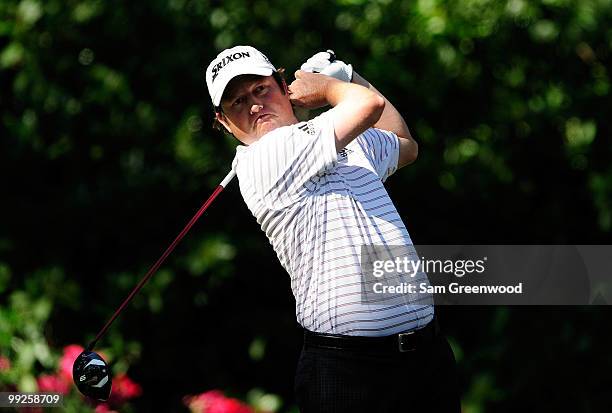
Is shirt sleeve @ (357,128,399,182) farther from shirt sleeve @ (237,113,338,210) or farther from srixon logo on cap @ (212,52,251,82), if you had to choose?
srixon logo on cap @ (212,52,251,82)

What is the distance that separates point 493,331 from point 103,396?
2.14 metres

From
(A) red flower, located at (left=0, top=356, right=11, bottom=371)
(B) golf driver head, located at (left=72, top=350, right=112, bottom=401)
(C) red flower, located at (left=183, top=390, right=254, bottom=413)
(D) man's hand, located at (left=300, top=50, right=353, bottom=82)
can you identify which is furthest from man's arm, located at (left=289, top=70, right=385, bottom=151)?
(A) red flower, located at (left=0, top=356, right=11, bottom=371)

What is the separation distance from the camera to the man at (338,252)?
3309mm

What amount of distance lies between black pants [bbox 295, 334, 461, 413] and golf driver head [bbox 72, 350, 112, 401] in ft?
2.22

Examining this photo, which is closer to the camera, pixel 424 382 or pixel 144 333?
pixel 424 382

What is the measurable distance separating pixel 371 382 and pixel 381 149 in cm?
70

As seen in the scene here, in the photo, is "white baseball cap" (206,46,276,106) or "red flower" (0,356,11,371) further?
"red flower" (0,356,11,371)

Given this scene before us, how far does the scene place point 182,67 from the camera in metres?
5.50

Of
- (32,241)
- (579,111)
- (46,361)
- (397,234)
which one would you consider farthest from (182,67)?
(397,234)

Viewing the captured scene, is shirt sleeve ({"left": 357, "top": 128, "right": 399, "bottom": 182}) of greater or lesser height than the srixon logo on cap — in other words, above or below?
below

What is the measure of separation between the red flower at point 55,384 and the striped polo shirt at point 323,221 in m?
1.48

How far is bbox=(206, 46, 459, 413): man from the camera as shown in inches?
130

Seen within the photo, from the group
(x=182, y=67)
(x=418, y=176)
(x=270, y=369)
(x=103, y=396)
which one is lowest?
(x=270, y=369)

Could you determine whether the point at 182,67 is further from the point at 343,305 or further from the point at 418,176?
the point at 343,305
